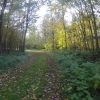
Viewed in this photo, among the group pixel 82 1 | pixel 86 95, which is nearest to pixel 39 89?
pixel 86 95

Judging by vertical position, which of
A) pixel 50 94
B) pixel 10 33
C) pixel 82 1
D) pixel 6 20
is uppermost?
pixel 82 1

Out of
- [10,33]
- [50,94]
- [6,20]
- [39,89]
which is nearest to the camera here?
[50,94]

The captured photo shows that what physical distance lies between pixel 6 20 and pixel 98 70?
64.6 feet

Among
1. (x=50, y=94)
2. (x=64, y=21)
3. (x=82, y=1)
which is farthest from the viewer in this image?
(x=64, y=21)

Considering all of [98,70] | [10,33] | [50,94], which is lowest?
[50,94]

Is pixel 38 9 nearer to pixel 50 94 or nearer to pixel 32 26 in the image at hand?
pixel 32 26

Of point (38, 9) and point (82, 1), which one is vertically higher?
point (38, 9)

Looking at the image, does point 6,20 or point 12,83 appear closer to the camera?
point 12,83

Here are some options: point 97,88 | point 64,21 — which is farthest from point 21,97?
point 64,21

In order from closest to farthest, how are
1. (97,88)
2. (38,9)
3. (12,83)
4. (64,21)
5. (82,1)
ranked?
(97,88), (12,83), (82,1), (38,9), (64,21)

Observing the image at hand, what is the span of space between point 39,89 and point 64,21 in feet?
104

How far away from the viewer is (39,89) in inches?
301

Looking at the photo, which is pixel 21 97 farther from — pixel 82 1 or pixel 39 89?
pixel 82 1

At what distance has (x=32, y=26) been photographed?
3866 cm
